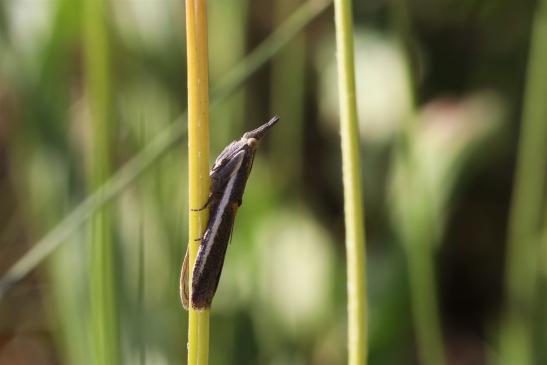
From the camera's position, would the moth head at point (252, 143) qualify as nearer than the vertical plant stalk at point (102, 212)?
Yes

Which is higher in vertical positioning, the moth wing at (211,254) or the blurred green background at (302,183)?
the blurred green background at (302,183)

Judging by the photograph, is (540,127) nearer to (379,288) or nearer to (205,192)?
(379,288)

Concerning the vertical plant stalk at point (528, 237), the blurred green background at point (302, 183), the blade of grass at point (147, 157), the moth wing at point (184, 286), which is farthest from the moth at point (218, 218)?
the vertical plant stalk at point (528, 237)

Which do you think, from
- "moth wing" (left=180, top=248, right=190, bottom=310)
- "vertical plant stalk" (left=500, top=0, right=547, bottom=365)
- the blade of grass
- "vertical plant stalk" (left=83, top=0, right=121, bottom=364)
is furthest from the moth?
"vertical plant stalk" (left=500, top=0, right=547, bottom=365)

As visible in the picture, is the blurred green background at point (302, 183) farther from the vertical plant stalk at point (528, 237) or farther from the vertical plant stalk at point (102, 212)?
the vertical plant stalk at point (102, 212)

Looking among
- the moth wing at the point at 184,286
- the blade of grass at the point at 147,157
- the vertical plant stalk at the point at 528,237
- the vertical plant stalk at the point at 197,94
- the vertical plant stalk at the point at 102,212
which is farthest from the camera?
the vertical plant stalk at the point at 528,237

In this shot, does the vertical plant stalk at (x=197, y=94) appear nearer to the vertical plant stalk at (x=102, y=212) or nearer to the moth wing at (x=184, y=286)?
the moth wing at (x=184, y=286)

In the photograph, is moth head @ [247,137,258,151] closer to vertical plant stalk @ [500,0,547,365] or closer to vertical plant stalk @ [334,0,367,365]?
vertical plant stalk @ [334,0,367,365]

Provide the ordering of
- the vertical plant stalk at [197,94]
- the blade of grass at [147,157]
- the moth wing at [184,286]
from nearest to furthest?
the vertical plant stalk at [197,94] → the moth wing at [184,286] → the blade of grass at [147,157]
